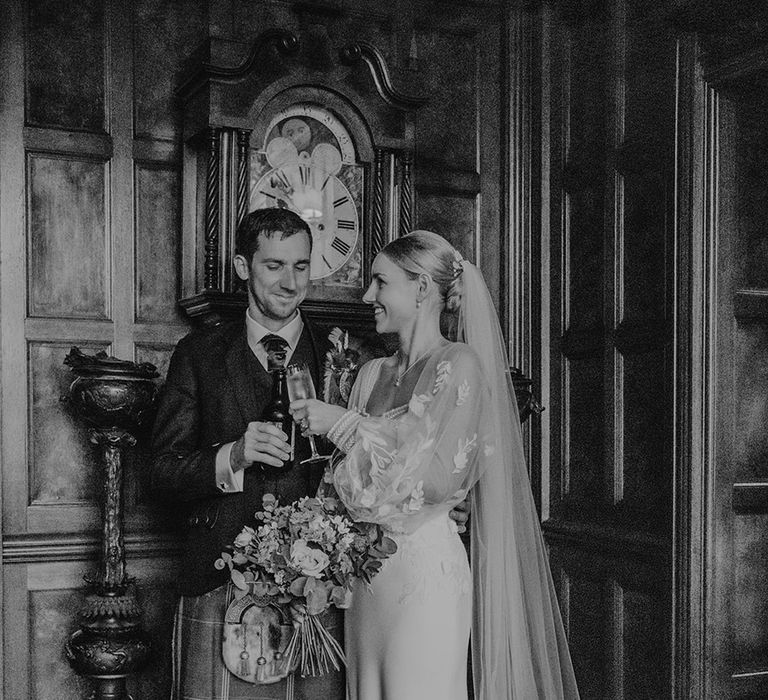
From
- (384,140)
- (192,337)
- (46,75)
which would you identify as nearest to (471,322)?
(192,337)

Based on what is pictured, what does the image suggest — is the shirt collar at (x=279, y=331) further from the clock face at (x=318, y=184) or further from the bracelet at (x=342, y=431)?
the clock face at (x=318, y=184)

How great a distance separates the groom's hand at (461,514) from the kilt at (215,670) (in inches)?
16.8

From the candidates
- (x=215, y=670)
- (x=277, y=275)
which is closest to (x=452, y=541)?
(x=215, y=670)

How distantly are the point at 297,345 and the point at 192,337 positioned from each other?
1.05 ft

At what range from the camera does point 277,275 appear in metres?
3.10

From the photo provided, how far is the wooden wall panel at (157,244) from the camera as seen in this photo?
12.6ft

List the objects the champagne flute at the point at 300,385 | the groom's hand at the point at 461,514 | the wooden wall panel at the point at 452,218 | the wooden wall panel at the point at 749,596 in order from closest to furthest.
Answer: the champagne flute at the point at 300,385
the groom's hand at the point at 461,514
the wooden wall panel at the point at 749,596
the wooden wall panel at the point at 452,218

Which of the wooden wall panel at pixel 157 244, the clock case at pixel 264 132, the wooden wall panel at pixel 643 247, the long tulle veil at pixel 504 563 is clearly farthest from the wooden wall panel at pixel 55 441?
the wooden wall panel at pixel 643 247

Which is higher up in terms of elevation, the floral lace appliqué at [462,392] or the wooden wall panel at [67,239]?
the wooden wall panel at [67,239]

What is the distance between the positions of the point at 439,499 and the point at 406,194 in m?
1.48

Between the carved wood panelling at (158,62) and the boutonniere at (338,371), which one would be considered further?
the carved wood panelling at (158,62)

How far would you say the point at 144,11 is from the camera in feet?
12.7

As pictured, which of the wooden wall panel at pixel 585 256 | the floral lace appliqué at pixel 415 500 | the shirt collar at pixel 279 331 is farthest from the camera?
the wooden wall panel at pixel 585 256

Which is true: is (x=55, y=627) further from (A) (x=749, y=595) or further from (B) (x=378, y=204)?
(A) (x=749, y=595)
